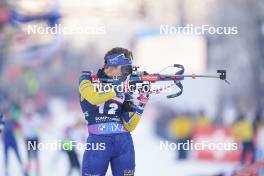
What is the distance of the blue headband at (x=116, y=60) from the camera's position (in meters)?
4.91

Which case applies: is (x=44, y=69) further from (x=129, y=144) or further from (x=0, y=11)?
(x=129, y=144)

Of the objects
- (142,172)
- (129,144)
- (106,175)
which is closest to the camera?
(129,144)

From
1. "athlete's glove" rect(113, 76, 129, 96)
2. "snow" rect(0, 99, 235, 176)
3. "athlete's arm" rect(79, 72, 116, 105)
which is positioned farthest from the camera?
"snow" rect(0, 99, 235, 176)

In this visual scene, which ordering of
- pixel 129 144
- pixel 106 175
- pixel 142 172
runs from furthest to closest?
pixel 142 172 → pixel 106 175 → pixel 129 144

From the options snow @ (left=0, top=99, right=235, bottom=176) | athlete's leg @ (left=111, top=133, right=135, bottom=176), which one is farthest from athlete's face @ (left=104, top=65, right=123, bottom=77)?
snow @ (left=0, top=99, right=235, bottom=176)

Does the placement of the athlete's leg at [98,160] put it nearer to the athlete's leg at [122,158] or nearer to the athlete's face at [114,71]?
the athlete's leg at [122,158]

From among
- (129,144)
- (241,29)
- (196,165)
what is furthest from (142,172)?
(241,29)

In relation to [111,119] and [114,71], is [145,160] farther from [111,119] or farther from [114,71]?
Answer: [114,71]

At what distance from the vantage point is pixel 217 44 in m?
5.53

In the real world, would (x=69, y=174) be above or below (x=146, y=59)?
below

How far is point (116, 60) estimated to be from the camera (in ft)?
16.1

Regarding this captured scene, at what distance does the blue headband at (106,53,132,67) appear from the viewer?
4.91 metres

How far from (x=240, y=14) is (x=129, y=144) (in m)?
1.38

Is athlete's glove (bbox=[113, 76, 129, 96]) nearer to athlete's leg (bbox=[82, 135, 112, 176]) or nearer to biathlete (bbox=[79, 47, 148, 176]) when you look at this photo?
biathlete (bbox=[79, 47, 148, 176])
